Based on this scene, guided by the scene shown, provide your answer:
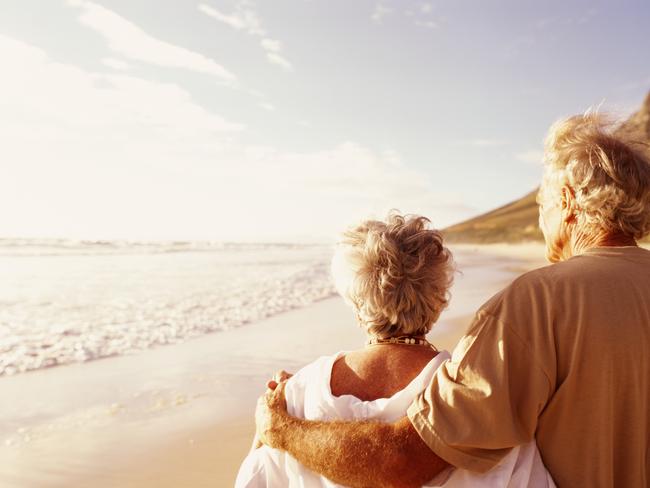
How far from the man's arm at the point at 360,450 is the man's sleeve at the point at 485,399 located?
0.28 ft

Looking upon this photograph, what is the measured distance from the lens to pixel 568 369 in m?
1.60

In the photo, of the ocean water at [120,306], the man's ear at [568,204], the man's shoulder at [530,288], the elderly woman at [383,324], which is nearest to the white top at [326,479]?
the elderly woman at [383,324]

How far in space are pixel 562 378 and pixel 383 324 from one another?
62cm

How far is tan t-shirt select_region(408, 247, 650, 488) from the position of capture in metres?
1.57

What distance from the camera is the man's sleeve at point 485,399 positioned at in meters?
1.59

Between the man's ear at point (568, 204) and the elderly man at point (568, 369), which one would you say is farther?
the man's ear at point (568, 204)

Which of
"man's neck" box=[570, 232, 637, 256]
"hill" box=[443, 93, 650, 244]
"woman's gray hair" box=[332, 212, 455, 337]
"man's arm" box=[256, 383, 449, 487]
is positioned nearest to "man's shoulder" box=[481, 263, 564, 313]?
"man's neck" box=[570, 232, 637, 256]

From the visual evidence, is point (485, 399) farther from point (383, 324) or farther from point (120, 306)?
point (120, 306)

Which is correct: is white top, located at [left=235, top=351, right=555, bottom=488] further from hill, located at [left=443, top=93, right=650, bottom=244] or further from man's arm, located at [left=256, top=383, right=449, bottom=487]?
hill, located at [left=443, top=93, right=650, bottom=244]

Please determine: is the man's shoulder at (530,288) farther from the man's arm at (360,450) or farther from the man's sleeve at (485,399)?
the man's arm at (360,450)

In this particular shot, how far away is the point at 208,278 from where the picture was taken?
1420 centimetres

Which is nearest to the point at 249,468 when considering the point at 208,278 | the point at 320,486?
the point at 320,486

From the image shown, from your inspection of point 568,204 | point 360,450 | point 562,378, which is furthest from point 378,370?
point 568,204

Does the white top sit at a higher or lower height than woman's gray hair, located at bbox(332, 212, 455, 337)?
lower
